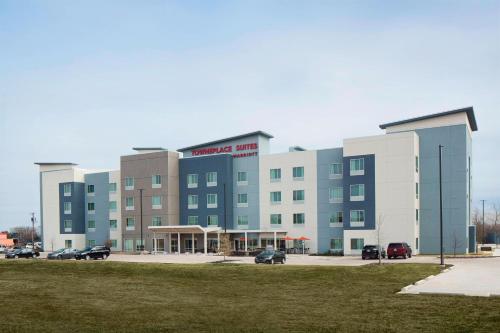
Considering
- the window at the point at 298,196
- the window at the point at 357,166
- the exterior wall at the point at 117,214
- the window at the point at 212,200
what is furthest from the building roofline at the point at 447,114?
the exterior wall at the point at 117,214

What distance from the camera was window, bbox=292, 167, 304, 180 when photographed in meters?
72.4

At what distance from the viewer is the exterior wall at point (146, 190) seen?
80.9 m

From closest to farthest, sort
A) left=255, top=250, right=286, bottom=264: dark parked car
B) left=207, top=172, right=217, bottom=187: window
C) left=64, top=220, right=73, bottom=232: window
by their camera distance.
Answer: left=255, top=250, right=286, bottom=264: dark parked car
left=207, top=172, right=217, bottom=187: window
left=64, top=220, right=73, bottom=232: window

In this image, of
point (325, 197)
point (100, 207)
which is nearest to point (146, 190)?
point (100, 207)

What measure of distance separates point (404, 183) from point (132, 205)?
146ft

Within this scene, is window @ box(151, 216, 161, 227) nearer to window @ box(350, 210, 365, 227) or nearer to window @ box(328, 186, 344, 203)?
window @ box(328, 186, 344, 203)

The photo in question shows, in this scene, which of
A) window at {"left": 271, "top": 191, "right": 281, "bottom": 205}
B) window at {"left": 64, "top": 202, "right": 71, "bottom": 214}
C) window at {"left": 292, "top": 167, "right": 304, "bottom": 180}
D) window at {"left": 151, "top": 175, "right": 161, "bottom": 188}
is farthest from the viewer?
window at {"left": 64, "top": 202, "right": 71, "bottom": 214}

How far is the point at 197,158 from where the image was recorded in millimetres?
80375

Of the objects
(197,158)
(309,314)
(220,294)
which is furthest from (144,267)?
(197,158)

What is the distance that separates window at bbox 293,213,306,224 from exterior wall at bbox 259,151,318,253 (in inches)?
16.5

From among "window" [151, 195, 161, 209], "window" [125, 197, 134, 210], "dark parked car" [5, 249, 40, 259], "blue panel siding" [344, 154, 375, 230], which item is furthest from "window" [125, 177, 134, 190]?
"blue panel siding" [344, 154, 375, 230]

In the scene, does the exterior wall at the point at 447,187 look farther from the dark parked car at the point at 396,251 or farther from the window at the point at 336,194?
the dark parked car at the point at 396,251

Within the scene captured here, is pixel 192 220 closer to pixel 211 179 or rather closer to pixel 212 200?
pixel 212 200

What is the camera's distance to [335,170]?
229ft
